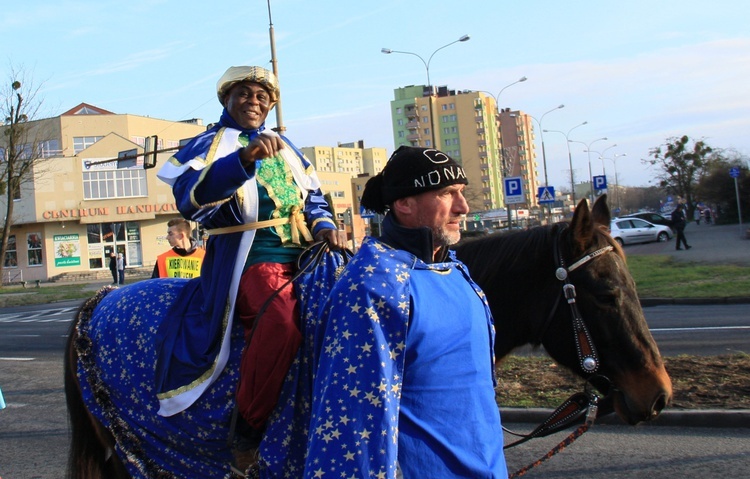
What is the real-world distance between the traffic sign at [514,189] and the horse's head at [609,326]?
18.9 metres

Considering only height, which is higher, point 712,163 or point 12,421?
point 712,163

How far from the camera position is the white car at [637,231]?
40.2 metres

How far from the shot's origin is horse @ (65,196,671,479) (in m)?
3.17

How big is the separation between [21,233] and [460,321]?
6156cm

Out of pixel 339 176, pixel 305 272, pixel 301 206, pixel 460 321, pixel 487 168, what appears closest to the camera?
pixel 460 321

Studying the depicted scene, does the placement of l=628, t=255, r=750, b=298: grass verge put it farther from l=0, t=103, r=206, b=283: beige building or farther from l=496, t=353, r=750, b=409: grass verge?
l=0, t=103, r=206, b=283: beige building

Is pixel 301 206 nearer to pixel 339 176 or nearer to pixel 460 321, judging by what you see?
pixel 460 321

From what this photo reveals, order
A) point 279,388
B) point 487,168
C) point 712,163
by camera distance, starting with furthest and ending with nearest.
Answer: point 487,168, point 712,163, point 279,388

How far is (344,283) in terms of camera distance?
2.11 m

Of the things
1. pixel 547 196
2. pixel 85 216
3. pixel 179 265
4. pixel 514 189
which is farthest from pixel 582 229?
pixel 85 216

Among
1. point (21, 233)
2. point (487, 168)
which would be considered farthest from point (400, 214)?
point (487, 168)

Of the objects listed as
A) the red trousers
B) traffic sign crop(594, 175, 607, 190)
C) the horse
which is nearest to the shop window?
traffic sign crop(594, 175, 607, 190)

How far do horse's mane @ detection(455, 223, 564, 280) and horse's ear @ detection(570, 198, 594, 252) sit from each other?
0.16 m

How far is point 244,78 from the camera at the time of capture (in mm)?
3408
